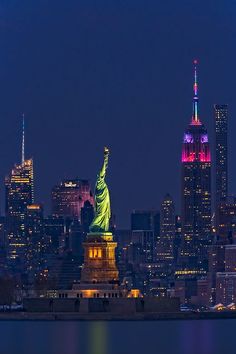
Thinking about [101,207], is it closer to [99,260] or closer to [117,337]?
[99,260]

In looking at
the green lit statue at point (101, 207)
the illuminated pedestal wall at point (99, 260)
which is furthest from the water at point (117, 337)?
the green lit statue at point (101, 207)

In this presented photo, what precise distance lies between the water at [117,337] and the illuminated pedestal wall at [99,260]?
511 cm

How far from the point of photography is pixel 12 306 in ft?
554

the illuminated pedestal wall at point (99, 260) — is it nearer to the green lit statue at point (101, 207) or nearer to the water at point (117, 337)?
the green lit statue at point (101, 207)

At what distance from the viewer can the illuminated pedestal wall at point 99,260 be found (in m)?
159

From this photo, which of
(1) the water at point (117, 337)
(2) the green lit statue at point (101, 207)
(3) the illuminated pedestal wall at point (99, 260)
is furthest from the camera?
(2) the green lit statue at point (101, 207)

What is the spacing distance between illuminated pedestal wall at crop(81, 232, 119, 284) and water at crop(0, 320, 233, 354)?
5.11m

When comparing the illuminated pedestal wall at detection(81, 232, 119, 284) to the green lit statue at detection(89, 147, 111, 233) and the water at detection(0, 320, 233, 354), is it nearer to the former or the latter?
the green lit statue at detection(89, 147, 111, 233)

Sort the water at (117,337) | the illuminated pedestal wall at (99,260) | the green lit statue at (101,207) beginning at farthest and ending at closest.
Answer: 1. the green lit statue at (101,207)
2. the illuminated pedestal wall at (99,260)
3. the water at (117,337)

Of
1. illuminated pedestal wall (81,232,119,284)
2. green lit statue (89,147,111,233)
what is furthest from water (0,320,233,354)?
green lit statue (89,147,111,233)

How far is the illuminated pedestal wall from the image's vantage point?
6255 inches

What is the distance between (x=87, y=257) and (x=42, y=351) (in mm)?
32504

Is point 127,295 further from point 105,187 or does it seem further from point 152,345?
point 152,345

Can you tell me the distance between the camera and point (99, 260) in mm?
159375
